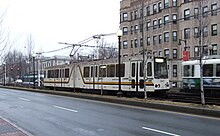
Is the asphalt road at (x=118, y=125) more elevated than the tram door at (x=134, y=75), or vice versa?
the tram door at (x=134, y=75)

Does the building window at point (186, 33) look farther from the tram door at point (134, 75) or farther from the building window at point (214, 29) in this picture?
the tram door at point (134, 75)

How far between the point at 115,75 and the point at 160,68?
3.88m

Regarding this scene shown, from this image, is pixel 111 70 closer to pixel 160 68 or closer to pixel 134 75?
pixel 134 75

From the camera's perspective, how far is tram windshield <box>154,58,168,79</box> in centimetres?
2288

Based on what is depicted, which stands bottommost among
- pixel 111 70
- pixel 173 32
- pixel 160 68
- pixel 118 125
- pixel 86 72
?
pixel 118 125

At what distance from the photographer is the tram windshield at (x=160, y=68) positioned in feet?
75.1

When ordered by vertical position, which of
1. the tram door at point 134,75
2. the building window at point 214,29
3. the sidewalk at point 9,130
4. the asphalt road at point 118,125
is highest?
the building window at point 214,29

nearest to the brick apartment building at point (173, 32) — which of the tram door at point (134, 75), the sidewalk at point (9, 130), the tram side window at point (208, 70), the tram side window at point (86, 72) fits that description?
the tram side window at point (86, 72)

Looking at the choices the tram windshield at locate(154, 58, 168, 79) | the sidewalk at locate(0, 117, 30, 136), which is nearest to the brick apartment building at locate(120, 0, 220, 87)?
the tram windshield at locate(154, 58, 168, 79)

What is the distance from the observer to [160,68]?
2328 centimetres

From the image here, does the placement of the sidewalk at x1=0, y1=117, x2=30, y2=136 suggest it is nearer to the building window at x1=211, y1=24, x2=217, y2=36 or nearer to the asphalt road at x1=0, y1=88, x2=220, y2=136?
the asphalt road at x1=0, y1=88, x2=220, y2=136

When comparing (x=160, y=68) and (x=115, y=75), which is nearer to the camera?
(x=160, y=68)

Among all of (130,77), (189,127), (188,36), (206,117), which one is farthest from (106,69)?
(188,36)

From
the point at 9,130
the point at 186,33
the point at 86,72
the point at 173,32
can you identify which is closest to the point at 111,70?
the point at 86,72
